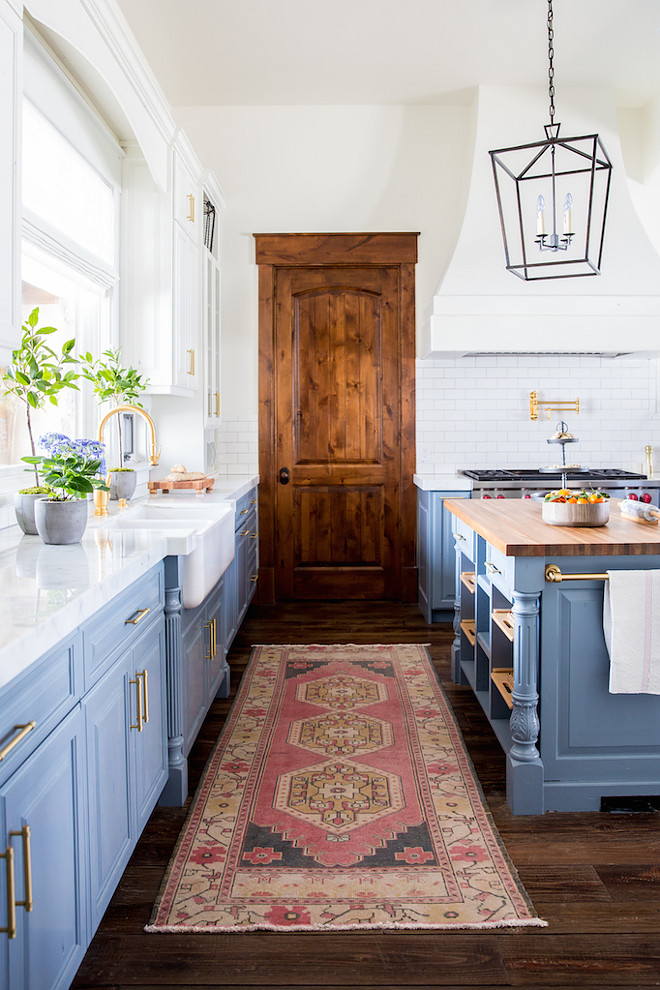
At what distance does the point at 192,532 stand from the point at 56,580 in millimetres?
705

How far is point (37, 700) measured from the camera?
1369 millimetres

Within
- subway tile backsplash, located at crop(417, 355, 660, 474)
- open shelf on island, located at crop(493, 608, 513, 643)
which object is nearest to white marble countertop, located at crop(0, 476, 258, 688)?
open shelf on island, located at crop(493, 608, 513, 643)

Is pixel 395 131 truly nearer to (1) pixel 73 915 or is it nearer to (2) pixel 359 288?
(2) pixel 359 288

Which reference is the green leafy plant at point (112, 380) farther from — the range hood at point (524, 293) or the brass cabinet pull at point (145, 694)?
the range hood at point (524, 293)

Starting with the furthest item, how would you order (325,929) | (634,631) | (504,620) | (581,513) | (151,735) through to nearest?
A: (504,620), (581,513), (634,631), (151,735), (325,929)

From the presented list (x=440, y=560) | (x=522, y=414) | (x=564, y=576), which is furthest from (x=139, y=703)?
(x=522, y=414)

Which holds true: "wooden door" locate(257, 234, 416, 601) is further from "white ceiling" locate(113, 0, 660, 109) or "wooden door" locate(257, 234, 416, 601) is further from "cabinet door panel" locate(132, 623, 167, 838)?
"cabinet door panel" locate(132, 623, 167, 838)

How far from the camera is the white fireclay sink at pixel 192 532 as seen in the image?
7.96 ft

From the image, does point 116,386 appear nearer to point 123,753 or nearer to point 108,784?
point 123,753

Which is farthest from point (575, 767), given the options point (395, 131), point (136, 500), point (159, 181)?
point (395, 131)

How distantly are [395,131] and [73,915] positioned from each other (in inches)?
205

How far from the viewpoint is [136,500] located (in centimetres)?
378

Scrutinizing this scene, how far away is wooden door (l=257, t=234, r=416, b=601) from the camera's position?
5.39m

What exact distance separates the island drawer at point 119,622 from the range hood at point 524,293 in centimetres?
319
